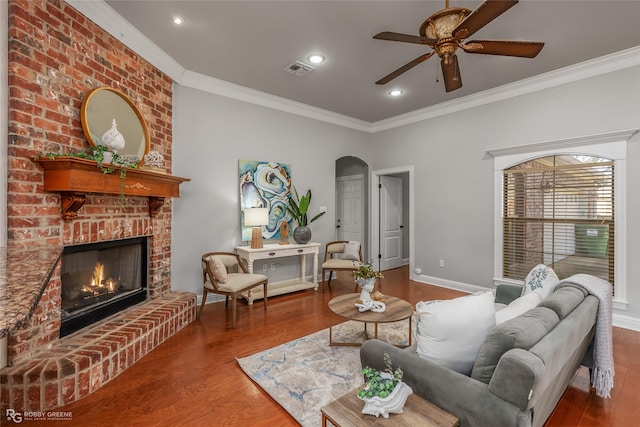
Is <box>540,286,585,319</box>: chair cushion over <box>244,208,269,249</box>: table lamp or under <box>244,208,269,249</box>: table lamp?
under

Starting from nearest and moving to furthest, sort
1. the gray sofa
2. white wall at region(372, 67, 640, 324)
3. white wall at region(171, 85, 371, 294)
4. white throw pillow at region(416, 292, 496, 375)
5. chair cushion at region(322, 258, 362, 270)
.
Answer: the gray sofa < white throw pillow at region(416, 292, 496, 375) < white wall at region(372, 67, 640, 324) < white wall at region(171, 85, 371, 294) < chair cushion at region(322, 258, 362, 270)

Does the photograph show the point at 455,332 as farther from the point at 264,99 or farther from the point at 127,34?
the point at 264,99

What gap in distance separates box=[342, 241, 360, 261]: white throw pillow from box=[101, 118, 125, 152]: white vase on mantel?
136 inches

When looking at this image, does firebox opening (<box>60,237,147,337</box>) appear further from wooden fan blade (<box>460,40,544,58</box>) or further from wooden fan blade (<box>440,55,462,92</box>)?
wooden fan blade (<box>460,40,544,58</box>)

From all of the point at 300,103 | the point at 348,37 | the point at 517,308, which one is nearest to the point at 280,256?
the point at 300,103

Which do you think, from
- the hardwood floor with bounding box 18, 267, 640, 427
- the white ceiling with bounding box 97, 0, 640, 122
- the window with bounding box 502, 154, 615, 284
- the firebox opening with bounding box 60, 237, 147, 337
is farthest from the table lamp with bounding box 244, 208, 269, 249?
the window with bounding box 502, 154, 615, 284

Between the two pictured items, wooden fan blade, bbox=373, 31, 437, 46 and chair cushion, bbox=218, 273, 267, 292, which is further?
chair cushion, bbox=218, 273, 267, 292

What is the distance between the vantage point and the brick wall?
77.5 inches

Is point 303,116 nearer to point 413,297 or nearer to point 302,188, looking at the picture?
point 302,188

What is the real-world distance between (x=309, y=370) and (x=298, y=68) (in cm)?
326

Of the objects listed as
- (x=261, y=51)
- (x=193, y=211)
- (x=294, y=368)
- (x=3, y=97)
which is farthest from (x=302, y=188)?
(x=3, y=97)

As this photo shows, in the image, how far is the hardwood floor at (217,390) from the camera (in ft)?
6.10

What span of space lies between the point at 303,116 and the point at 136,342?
154 inches

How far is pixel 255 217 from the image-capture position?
4.09m
